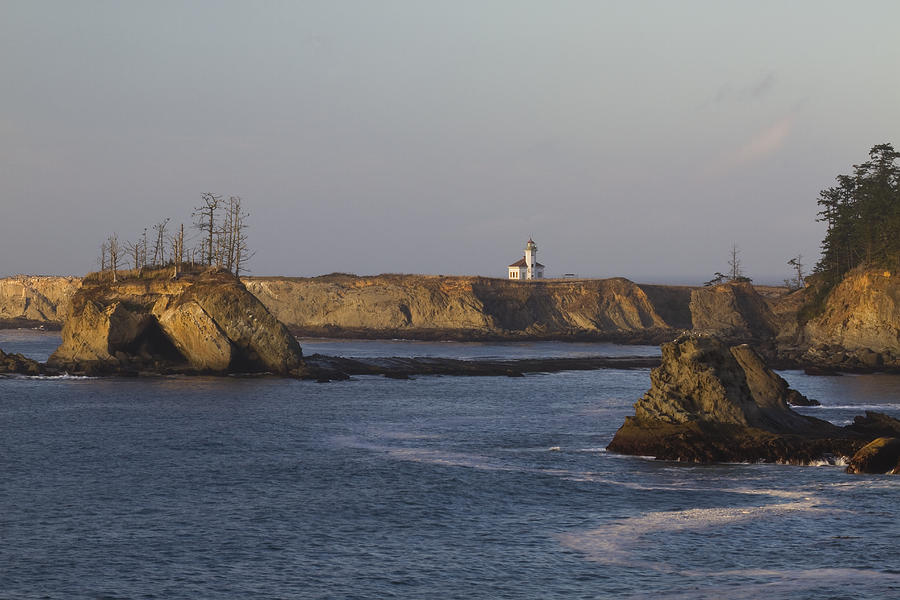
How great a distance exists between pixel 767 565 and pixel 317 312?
13632cm

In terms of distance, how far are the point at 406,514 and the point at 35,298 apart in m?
173

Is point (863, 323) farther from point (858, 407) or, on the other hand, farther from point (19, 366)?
point (19, 366)

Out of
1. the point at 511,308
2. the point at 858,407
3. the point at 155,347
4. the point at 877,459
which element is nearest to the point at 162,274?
the point at 155,347

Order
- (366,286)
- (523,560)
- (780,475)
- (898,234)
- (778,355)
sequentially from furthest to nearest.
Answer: (366,286)
(778,355)
(898,234)
(780,475)
(523,560)

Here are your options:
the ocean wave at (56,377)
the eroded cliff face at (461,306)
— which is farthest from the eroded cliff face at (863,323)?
the ocean wave at (56,377)

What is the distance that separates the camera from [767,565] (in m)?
23.6

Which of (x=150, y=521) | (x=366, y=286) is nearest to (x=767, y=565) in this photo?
(x=150, y=521)

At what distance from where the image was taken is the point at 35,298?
186000 mm

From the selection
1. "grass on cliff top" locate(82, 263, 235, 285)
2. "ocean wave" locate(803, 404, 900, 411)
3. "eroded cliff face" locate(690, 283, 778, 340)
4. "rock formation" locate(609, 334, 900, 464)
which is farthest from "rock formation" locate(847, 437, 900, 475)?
"eroded cliff face" locate(690, 283, 778, 340)

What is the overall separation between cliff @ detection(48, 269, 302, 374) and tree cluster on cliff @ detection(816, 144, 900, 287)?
169ft

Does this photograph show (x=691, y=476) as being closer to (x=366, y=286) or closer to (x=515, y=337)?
(x=515, y=337)

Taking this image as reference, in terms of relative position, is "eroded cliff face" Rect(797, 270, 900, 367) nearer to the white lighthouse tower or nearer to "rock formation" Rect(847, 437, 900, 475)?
"rock formation" Rect(847, 437, 900, 475)

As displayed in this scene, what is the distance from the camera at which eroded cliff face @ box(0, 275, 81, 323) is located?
183m

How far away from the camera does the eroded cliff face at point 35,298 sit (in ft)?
600
